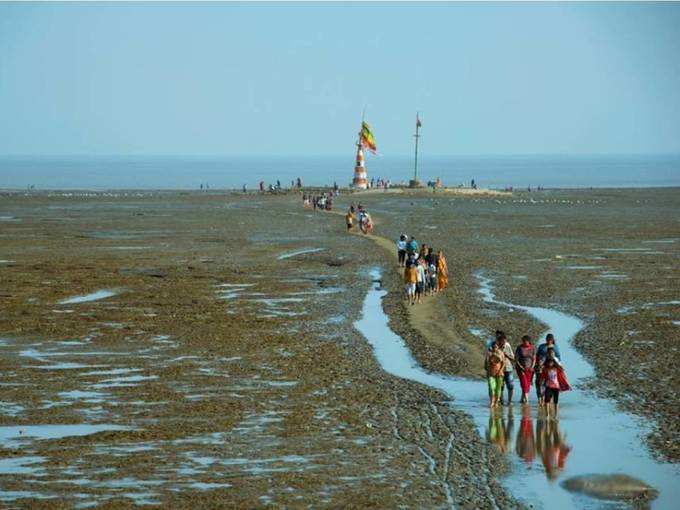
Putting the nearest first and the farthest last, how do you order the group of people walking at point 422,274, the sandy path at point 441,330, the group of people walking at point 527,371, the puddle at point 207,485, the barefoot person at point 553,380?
the puddle at point 207,485, the barefoot person at point 553,380, the group of people walking at point 527,371, the sandy path at point 441,330, the group of people walking at point 422,274

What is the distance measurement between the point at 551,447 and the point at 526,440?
0.50 m

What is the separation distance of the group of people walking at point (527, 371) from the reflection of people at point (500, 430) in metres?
0.52

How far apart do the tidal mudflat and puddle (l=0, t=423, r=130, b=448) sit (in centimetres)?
6

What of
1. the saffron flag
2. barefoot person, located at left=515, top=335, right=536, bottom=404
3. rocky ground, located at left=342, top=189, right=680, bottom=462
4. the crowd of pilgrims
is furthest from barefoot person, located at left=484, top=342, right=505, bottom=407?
the saffron flag

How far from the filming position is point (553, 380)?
20.3 metres

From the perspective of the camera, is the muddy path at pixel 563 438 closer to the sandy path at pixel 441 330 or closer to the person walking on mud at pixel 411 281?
the sandy path at pixel 441 330

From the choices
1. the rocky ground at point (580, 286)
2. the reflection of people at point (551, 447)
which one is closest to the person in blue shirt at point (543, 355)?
the reflection of people at point (551, 447)

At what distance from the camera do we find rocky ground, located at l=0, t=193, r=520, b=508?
16.3 metres

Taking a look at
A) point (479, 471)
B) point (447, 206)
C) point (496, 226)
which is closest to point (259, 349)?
point (479, 471)

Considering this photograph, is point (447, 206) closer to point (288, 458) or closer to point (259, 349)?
point (259, 349)

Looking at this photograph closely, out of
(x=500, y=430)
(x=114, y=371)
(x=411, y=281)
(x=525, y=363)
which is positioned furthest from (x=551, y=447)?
(x=411, y=281)

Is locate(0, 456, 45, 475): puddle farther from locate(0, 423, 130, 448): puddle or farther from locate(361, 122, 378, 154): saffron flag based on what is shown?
locate(361, 122, 378, 154): saffron flag

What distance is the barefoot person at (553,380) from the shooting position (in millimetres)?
20359

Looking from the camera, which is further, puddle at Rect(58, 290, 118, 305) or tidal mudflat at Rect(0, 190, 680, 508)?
puddle at Rect(58, 290, 118, 305)
